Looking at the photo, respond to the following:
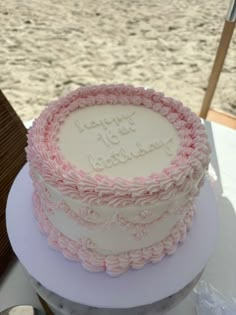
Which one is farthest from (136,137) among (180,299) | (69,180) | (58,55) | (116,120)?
(58,55)

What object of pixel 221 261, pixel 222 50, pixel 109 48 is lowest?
pixel 109 48

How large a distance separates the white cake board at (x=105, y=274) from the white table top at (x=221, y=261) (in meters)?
0.13

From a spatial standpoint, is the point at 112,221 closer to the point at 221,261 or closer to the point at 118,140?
the point at 118,140

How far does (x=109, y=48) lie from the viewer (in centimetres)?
266

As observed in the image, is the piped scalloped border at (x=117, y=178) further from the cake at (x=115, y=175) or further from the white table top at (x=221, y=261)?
the white table top at (x=221, y=261)

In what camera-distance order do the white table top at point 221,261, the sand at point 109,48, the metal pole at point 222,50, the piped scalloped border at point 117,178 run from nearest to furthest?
the piped scalloped border at point 117,178 → the white table top at point 221,261 → the metal pole at point 222,50 → the sand at point 109,48

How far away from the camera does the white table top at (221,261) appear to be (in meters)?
0.87

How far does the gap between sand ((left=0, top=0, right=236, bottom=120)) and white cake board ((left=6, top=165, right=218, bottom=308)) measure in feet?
4.75

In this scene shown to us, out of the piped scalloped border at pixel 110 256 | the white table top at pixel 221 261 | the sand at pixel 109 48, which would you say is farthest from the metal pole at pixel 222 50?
the sand at pixel 109 48

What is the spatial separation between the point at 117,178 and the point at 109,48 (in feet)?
6.85

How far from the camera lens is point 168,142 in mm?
778

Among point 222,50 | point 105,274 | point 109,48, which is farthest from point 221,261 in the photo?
point 109,48

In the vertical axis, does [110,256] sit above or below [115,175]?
below

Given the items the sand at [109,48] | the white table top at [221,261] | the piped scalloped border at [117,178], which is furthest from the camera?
the sand at [109,48]
